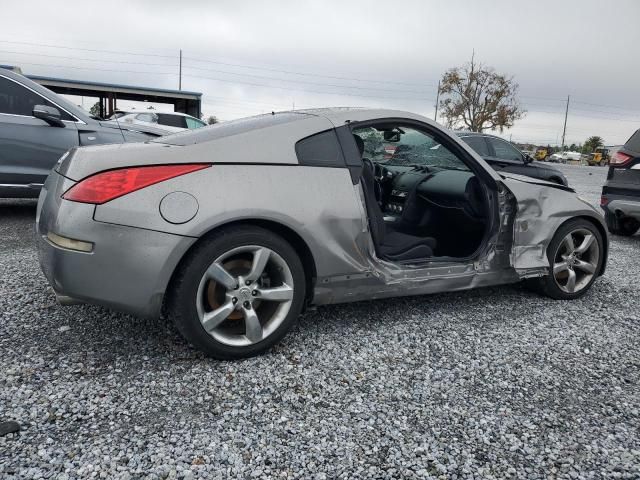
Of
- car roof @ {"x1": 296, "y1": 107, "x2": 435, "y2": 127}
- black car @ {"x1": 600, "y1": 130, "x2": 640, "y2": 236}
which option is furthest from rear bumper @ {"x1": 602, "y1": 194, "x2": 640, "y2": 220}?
car roof @ {"x1": 296, "y1": 107, "x2": 435, "y2": 127}

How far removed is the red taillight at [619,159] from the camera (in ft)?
21.8

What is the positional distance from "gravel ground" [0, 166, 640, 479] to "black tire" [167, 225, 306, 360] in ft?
0.31

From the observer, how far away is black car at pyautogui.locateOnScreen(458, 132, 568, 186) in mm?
10516

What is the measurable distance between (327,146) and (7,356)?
2.01 metres

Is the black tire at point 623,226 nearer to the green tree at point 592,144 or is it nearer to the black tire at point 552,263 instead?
the black tire at point 552,263

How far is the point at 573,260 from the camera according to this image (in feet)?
13.2

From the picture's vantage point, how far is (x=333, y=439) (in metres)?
2.09

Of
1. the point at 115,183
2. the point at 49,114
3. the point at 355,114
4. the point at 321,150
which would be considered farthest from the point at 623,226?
the point at 49,114

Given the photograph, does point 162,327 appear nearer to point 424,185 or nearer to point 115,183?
point 115,183

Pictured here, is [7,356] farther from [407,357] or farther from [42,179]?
[42,179]

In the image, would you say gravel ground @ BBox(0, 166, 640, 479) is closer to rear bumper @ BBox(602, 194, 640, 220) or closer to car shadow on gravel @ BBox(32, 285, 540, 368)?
car shadow on gravel @ BBox(32, 285, 540, 368)

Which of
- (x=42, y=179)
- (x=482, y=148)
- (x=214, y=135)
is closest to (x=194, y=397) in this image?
(x=214, y=135)

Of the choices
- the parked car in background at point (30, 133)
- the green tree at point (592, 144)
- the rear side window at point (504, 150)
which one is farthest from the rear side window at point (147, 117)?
the green tree at point (592, 144)

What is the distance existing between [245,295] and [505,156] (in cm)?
979
